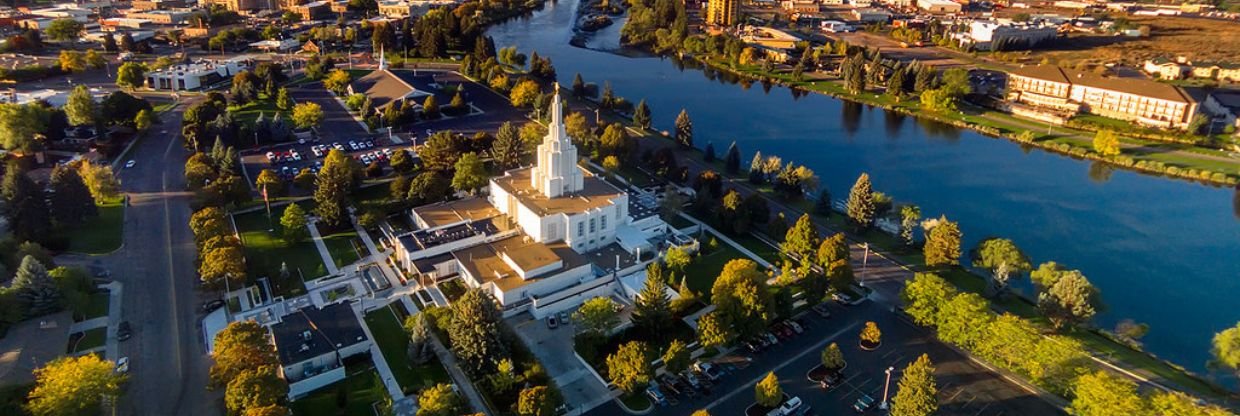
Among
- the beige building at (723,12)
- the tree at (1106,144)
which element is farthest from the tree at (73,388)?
the beige building at (723,12)

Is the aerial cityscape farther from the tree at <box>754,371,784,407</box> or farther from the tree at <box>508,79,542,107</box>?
the tree at <box>508,79,542,107</box>

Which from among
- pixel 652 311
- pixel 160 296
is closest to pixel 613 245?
pixel 652 311

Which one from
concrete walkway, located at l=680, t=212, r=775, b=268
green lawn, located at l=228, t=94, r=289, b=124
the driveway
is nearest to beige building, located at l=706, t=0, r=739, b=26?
green lawn, located at l=228, t=94, r=289, b=124

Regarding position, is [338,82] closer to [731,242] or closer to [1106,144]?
[731,242]

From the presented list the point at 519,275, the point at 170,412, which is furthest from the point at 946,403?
the point at 170,412

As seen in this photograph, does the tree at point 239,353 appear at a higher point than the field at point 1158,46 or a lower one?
lower

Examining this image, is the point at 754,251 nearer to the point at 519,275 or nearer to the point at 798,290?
the point at 798,290

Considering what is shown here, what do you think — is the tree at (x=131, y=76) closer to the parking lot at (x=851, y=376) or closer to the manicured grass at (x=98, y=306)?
the manicured grass at (x=98, y=306)
